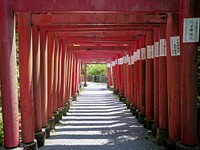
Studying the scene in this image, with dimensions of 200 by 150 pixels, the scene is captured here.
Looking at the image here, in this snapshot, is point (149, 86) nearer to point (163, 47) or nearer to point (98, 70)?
point (163, 47)

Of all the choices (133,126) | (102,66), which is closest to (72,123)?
(133,126)

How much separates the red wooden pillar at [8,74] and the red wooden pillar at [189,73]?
9.54ft

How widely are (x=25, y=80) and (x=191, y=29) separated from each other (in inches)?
125

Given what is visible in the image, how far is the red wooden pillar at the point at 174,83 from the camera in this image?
5.41 meters

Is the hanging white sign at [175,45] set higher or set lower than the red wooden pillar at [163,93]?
higher

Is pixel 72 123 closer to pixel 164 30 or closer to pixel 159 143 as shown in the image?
pixel 159 143

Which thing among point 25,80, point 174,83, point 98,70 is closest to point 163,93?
point 174,83

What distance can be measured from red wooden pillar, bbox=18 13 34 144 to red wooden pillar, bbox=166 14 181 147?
274 centimetres

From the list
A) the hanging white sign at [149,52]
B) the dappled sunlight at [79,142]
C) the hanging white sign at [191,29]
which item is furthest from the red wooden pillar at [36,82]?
the hanging white sign at [191,29]

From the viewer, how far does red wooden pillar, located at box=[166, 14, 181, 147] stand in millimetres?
5410

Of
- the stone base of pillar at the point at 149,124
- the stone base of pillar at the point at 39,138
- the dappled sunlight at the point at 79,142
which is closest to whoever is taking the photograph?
the stone base of pillar at the point at 39,138

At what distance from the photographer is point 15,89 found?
485cm

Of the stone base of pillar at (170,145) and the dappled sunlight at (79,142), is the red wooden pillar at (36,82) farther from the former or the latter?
the stone base of pillar at (170,145)

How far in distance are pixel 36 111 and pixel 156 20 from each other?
10.8 ft
